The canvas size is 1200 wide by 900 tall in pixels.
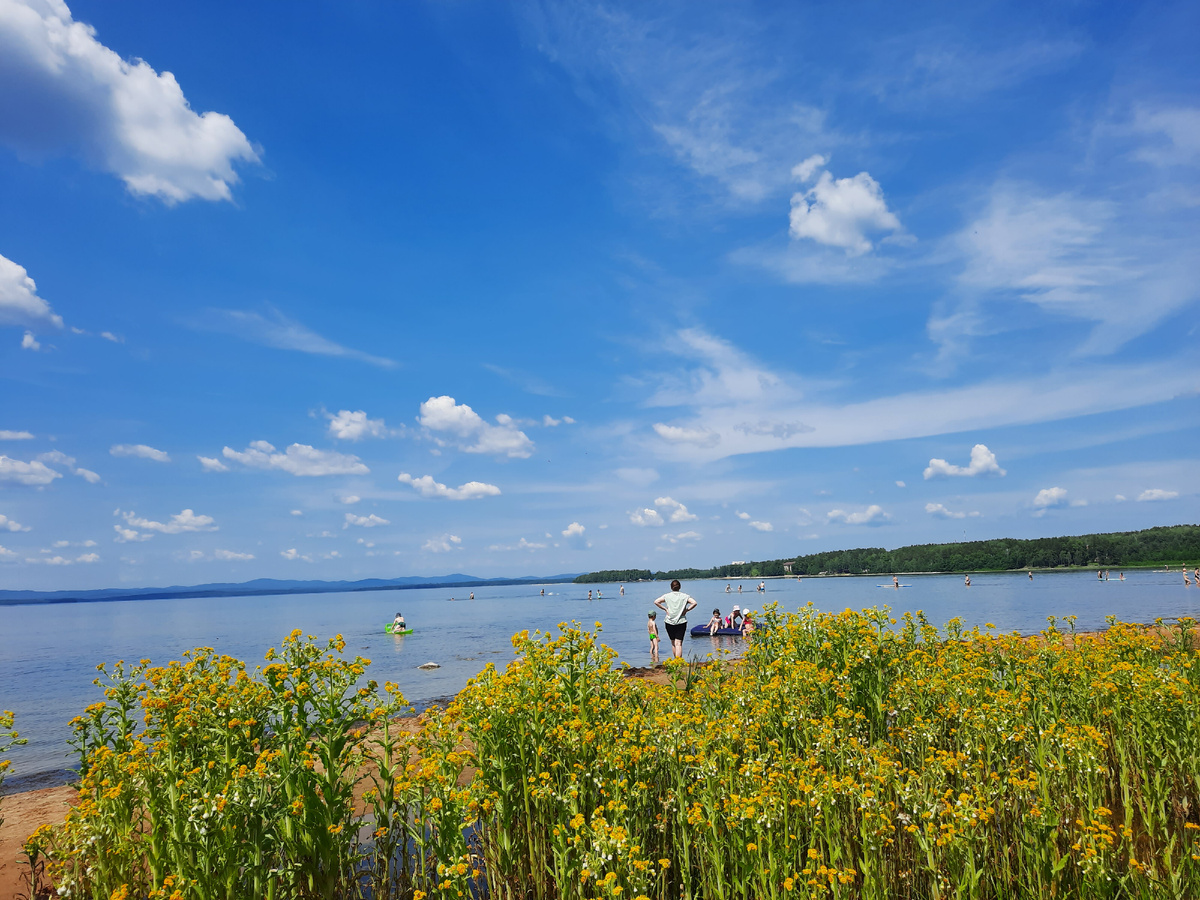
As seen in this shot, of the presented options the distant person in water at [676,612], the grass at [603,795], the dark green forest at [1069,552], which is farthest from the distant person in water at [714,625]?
the dark green forest at [1069,552]

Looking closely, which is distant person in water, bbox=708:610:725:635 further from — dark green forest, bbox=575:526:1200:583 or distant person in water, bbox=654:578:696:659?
dark green forest, bbox=575:526:1200:583

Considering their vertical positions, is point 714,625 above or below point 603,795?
below

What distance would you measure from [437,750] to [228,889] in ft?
5.70

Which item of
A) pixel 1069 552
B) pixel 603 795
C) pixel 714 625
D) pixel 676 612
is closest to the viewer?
pixel 603 795

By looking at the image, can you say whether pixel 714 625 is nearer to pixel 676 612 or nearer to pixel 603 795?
pixel 676 612

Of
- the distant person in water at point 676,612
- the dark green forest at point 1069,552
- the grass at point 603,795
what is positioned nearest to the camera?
the grass at point 603,795

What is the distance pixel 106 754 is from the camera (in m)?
5.71

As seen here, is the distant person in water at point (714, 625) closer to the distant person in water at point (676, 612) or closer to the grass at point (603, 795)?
the distant person in water at point (676, 612)

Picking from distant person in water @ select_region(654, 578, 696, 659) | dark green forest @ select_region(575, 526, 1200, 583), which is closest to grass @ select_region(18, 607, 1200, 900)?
distant person in water @ select_region(654, 578, 696, 659)

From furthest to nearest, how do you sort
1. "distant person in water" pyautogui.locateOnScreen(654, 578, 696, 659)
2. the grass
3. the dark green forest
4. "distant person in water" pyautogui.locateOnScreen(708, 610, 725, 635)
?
1. the dark green forest
2. "distant person in water" pyautogui.locateOnScreen(708, 610, 725, 635)
3. "distant person in water" pyautogui.locateOnScreen(654, 578, 696, 659)
4. the grass

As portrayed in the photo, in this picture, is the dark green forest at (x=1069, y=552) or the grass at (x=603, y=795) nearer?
the grass at (x=603, y=795)

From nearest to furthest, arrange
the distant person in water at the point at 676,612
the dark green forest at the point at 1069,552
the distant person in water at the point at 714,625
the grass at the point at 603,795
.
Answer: the grass at the point at 603,795
the distant person in water at the point at 676,612
the distant person in water at the point at 714,625
the dark green forest at the point at 1069,552

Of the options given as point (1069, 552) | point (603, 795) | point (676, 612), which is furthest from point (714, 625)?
point (1069, 552)

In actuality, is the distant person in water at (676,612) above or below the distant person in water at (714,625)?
above
